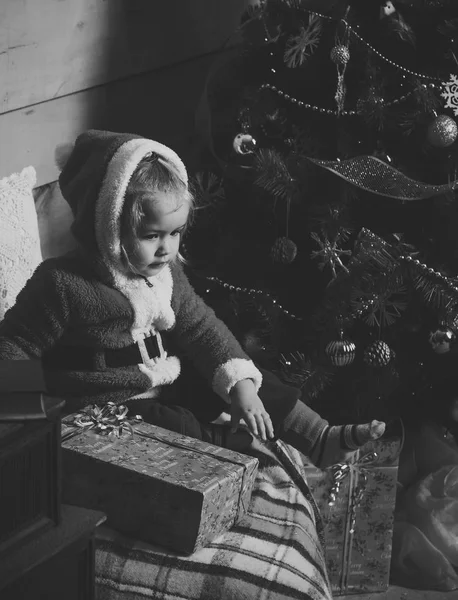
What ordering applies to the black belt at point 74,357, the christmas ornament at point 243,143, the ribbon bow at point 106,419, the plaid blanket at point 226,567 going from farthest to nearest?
the christmas ornament at point 243,143 → the black belt at point 74,357 → the ribbon bow at point 106,419 → the plaid blanket at point 226,567

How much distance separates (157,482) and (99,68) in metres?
1.17

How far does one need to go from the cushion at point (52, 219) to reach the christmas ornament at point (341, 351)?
2.24ft

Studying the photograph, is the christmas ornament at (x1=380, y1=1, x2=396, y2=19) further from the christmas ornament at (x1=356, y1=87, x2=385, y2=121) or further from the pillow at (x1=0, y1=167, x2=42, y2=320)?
the pillow at (x1=0, y1=167, x2=42, y2=320)

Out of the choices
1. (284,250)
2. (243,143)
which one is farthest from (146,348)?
(243,143)

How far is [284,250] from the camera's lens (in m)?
1.85

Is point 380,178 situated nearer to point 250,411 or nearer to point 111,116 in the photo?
point 250,411

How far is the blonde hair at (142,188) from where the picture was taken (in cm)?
148

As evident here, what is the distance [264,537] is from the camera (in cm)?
141

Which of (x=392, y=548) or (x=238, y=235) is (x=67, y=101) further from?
(x=392, y=548)

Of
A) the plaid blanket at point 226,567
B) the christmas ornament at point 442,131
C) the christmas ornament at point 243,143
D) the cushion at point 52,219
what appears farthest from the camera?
the cushion at point 52,219

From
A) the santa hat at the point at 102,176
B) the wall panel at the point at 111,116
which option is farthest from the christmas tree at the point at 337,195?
the santa hat at the point at 102,176

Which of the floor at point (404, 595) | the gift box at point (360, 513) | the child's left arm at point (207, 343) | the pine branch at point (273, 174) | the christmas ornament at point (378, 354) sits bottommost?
the floor at point (404, 595)

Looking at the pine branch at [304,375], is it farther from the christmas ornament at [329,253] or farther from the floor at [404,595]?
the floor at [404,595]

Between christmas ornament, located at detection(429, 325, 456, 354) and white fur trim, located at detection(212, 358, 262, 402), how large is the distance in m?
0.45
